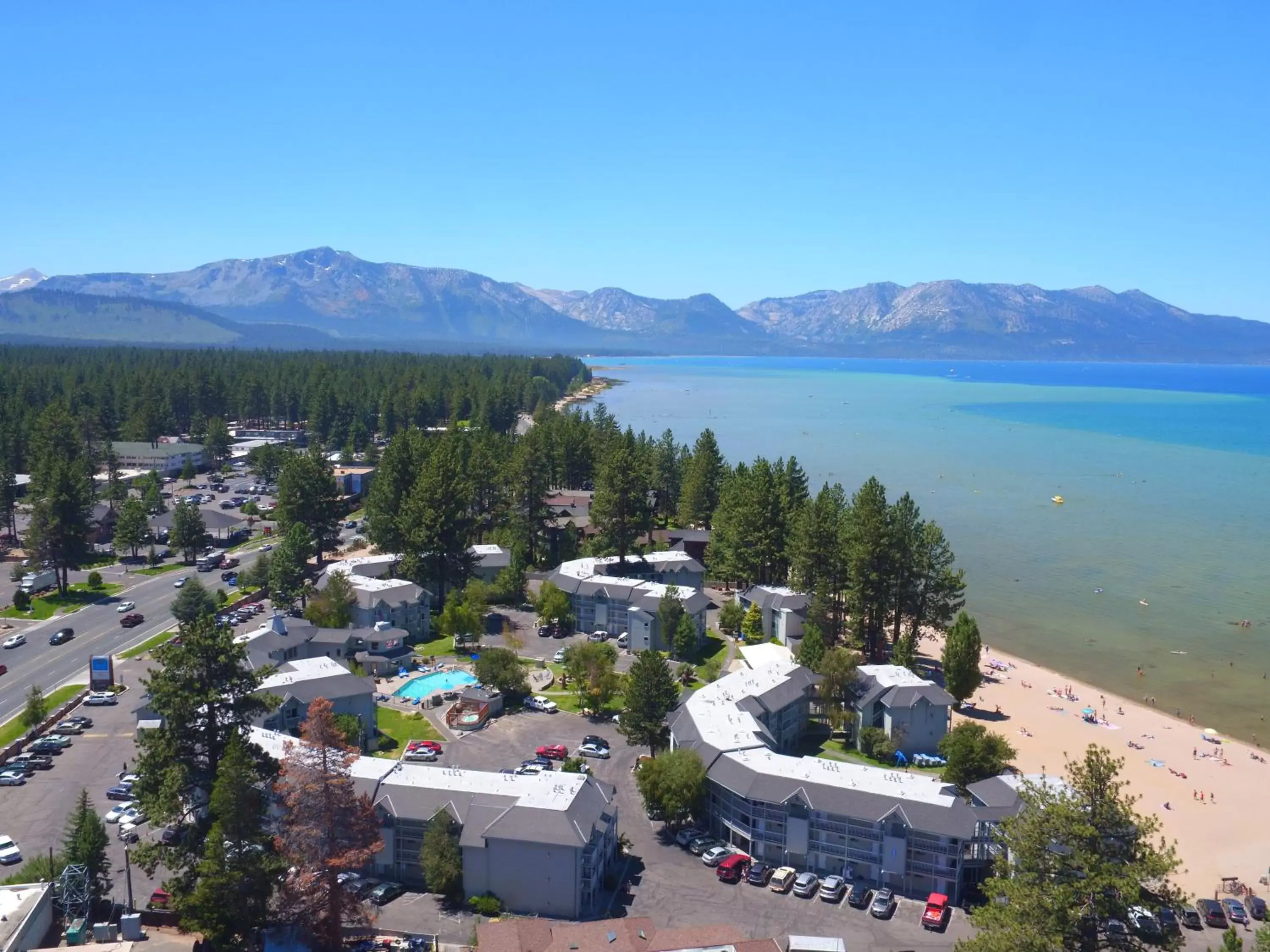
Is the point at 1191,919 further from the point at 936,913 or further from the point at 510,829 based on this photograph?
the point at 510,829

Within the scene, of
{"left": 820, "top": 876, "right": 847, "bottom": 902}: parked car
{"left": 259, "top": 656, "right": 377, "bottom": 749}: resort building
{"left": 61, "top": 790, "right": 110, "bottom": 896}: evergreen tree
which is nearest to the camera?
{"left": 61, "top": 790, "right": 110, "bottom": 896}: evergreen tree

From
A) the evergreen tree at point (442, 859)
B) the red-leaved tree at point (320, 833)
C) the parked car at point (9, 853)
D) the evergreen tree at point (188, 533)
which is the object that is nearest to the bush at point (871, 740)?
the evergreen tree at point (442, 859)

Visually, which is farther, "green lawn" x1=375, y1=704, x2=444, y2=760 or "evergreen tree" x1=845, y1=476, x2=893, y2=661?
"evergreen tree" x1=845, y1=476, x2=893, y2=661

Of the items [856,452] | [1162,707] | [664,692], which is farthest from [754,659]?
[856,452]

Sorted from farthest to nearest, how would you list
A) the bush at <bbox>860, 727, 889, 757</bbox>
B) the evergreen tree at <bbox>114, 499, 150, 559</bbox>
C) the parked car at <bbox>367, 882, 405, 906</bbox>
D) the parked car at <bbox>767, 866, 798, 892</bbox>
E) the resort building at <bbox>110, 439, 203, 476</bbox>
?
Result: the resort building at <bbox>110, 439, 203, 476</bbox>
the evergreen tree at <bbox>114, 499, 150, 559</bbox>
the bush at <bbox>860, 727, 889, 757</bbox>
the parked car at <bbox>767, 866, 798, 892</bbox>
the parked car at <bbox>367, 882, 405, 906</bbox>

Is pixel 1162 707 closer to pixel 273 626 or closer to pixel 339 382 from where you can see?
pixel 273 626

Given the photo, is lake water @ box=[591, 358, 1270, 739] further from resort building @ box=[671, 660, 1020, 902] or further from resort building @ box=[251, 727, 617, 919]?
resort building @ box=[251, 727, 617, 919]

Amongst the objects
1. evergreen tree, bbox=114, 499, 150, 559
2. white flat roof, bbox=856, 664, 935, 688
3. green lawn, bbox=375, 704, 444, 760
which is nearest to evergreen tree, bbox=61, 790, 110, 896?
green lawn, bbox=375, 704, 444, 760
